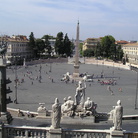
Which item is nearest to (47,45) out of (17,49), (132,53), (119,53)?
(17,49)

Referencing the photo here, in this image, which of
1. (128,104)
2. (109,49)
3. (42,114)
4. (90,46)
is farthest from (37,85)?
(90,46)

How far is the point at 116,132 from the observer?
925 centimetres

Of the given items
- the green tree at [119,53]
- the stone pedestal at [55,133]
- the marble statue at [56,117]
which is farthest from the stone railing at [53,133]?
the green tree at [119,53]

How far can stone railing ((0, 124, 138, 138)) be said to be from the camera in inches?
369

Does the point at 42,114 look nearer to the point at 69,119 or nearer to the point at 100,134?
the point at 69,119

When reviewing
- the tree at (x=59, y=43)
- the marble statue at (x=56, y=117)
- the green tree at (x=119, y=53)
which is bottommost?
the marble statue at (x=56, y=117)

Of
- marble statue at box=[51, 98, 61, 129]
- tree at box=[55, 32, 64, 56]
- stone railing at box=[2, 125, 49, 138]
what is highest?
tree at box=[55, 32, 64, 56]

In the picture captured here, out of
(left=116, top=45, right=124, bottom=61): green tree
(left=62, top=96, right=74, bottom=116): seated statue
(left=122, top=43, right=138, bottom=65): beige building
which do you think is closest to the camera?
(left=62, top=96, right=74, bottom=116): seated statue

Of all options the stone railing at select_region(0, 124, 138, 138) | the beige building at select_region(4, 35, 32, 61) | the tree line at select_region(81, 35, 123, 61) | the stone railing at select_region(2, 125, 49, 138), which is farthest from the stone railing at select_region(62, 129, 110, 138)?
the tree line at select_region(81, 35, 123, 61)

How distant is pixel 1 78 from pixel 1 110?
1.65 meters

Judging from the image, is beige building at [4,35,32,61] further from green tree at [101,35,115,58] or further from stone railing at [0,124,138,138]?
stone railing at [0,124,138,138]

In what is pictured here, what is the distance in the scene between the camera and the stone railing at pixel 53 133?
9.38 metres

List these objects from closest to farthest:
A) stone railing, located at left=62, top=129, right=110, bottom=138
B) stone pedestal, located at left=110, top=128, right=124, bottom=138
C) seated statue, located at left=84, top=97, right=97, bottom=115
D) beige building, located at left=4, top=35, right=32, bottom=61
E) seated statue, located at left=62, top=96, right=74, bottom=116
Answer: stone pedestal, located at left=110, top=128, right=124, bottom=138
stone railing, located at left=62, top=129, right=110, bottom=138
seated statue, located at left=62, top=96, right=74, bottom=116
seated statue, located at left=84, top=97, right=97, bottom=115
beige building, located at left=4, top=35, right=32, bottom=61

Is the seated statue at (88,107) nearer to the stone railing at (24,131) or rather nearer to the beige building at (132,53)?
the stone railing at (24,131)
